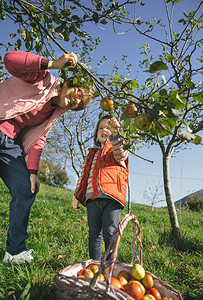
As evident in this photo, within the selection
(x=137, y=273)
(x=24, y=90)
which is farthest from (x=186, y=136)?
(x=24, y=90)

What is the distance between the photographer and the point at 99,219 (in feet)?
6.85

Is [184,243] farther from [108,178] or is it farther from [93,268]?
[93,268]

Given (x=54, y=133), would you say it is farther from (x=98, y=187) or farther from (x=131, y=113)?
(x=131, y=113)

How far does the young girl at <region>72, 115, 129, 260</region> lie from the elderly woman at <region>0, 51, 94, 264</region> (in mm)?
463

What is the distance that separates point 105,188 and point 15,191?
746mm

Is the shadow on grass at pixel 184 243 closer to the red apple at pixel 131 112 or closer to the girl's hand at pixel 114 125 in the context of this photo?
the girl's hand at pixel 114 125

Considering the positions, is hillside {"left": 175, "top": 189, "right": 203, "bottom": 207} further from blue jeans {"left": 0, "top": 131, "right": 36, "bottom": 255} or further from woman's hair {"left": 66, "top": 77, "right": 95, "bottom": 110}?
blue jeans {"left": 0, "top": 131, "right": 36, "bottom": 255}

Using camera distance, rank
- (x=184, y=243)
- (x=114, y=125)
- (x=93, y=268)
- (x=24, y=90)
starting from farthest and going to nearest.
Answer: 1. (x=184, y=243)
2. (x=114, y=125)
3. (x=24, y=90)
4. (x=93, y=268)

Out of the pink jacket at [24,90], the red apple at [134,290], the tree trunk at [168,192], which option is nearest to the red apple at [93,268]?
the red apple at [134,290]

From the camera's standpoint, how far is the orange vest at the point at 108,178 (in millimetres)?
2029

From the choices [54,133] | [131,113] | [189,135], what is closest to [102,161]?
[131,113]

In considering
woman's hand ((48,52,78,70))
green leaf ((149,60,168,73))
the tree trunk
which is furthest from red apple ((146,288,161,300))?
the tree trunk

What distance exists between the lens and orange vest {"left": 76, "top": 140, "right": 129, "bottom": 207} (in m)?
2.03

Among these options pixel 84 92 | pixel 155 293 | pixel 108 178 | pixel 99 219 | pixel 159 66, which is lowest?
pixel 155 293
